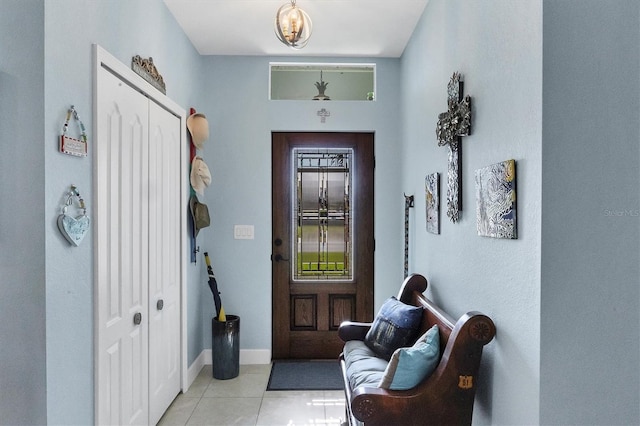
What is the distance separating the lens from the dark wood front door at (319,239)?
12.0 feet

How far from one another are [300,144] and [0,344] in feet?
8.74

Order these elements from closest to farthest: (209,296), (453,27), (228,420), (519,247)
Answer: (519,247) < (453,27) < (228,420) < (209,296)

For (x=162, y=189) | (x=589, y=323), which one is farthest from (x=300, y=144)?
(x=589, y=323)

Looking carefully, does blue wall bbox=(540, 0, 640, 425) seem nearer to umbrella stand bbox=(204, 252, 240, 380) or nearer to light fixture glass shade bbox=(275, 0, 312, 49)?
light fixture glass shade bbox=(275, 0, 312, 49)

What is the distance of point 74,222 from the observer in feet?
5.20

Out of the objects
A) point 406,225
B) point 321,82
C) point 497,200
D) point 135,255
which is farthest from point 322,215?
point 497,200

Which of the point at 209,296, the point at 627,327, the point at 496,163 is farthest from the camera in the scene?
the point at 209,296

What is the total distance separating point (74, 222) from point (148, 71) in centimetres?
117

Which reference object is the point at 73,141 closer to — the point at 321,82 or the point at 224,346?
the point at 224,346

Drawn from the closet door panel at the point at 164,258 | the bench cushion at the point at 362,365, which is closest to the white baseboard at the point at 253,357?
the closet door panel at the point at 164,258

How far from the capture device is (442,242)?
231 cm

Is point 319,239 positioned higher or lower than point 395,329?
higher

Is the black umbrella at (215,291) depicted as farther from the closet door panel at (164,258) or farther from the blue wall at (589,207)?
the blue wall at (589,207)

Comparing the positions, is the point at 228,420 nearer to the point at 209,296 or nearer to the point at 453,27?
the point at 209,296
